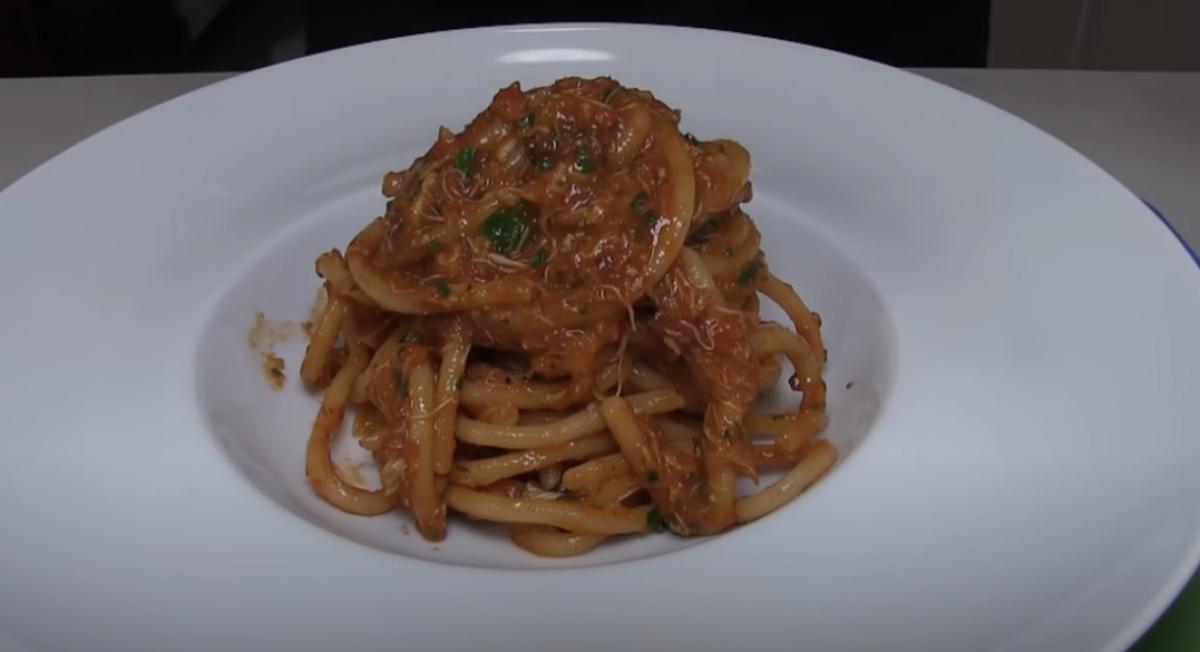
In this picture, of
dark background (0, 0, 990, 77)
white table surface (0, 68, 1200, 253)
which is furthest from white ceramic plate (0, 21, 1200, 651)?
dark background (0, 0, 990, 77)

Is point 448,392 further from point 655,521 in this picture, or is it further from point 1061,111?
point 1061,111

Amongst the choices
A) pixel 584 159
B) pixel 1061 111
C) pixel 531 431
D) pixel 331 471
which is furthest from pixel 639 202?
pixel 1061 111

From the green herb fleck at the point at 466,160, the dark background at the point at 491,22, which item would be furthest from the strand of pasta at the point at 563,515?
the dark background at the point at 491,22

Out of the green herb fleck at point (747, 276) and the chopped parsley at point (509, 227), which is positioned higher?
the chopped parsley at point (509, 227)

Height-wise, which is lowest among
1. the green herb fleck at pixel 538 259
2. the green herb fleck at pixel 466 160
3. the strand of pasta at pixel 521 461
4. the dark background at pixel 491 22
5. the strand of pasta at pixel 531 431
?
the strand of pasta at pixel 521 461

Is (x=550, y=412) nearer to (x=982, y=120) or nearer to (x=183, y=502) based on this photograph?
(x=183, y=502)

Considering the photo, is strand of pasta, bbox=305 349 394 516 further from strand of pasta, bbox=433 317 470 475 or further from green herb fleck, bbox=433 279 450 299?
green herb fleck, bbox=433 279 450 299

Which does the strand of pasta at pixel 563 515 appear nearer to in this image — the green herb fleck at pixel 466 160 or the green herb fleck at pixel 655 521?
the green herb fleck at pixel 655 521

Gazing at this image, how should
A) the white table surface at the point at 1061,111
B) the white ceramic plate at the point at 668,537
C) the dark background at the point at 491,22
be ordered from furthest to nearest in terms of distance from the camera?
1. the dark background at the point at 491,22
2. the white table surface at the point at 1061,111
3. the white ceramic plate at the point at 668,537
